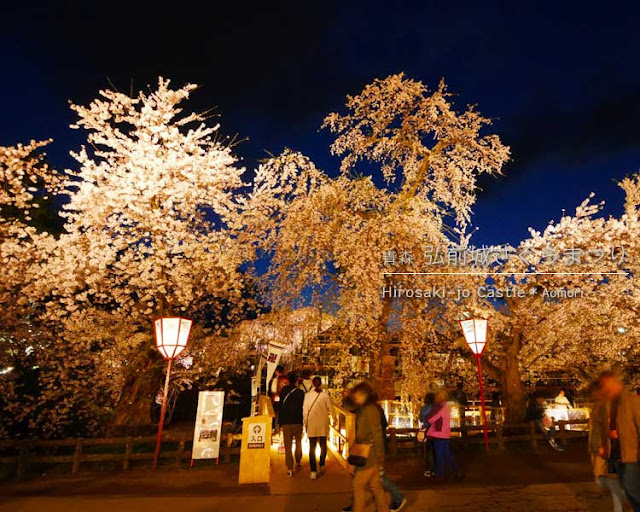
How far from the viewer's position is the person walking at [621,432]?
4543 millimetres

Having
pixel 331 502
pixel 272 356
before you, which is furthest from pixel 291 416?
pixel 272 356

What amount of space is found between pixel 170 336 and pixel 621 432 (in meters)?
7.93

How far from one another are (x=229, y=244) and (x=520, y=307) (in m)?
9.27

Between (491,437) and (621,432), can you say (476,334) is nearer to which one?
(491,437)

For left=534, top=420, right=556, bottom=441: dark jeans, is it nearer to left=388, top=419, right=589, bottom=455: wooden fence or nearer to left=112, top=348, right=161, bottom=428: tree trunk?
left=388, top=419, right=589, bottom=455: wooden fence

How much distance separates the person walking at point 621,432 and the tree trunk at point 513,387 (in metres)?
9.50

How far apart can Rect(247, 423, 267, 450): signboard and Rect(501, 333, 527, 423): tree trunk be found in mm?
9061

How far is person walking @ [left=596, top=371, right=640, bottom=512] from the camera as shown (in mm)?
4543

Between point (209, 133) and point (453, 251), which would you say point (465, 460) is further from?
point (209, 133)

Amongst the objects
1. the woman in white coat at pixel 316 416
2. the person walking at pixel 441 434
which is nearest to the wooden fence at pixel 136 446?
the woman in white coat at pixel 316 416

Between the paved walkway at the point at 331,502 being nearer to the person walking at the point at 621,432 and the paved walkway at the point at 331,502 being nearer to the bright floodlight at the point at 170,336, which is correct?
the person walking at the point at 621,432

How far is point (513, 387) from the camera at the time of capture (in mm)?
13781

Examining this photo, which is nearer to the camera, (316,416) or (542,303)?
(316,416)

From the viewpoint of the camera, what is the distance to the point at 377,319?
42.4 feet
